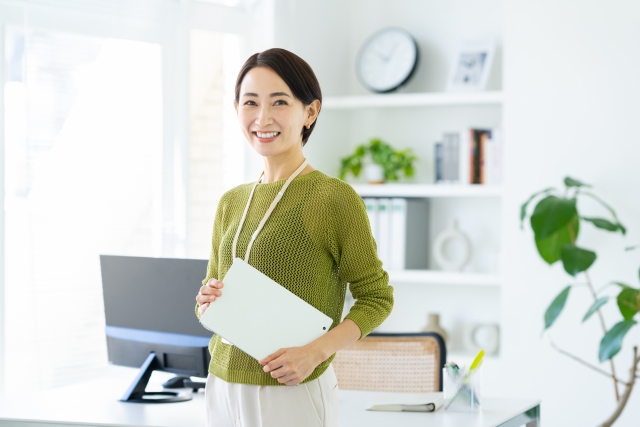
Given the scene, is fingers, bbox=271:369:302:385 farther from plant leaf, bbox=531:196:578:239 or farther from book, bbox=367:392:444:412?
plant leaf, bbox=531:196:578:239

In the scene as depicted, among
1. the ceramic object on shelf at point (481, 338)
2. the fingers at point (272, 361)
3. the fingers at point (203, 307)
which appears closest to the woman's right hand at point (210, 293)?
the fingers at point (203, 307)

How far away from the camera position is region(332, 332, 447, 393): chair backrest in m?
2.62

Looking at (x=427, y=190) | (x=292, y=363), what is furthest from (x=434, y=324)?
(x=292, y=363)

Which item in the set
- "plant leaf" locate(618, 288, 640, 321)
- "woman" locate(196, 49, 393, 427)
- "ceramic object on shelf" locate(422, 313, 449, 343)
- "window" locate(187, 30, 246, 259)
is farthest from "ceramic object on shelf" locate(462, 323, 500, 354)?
"woman" locate(196, 49, 393, 427)

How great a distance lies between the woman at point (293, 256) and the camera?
56.9 inches

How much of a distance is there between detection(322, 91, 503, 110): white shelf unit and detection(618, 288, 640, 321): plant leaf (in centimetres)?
107

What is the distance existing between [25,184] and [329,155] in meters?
1.67

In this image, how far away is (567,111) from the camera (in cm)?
331

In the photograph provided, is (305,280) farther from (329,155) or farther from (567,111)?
(329,155)

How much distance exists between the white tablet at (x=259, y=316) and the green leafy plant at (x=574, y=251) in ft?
6.03

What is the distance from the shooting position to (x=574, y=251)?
9.90 feet

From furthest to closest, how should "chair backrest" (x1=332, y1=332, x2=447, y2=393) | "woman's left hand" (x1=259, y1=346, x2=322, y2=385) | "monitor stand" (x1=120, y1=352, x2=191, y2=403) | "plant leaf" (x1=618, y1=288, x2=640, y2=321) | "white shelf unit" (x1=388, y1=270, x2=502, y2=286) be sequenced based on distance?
"white shelf unit" (x1=388, y1=270, x2=502, y2=286) < "plant leaf" (x1=618, y1=288, x2=640, y2=321) < "chair backrest" (x1=332, y1=332, x2=447, y2=393) < "monitor stand" (x1=120, y1=352, x2=191, y2=403) < "woman's left hand" (x1=259, y1=346, x2=322, y2=385)

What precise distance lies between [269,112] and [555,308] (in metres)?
1.97

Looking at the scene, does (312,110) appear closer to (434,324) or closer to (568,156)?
(568,156)
